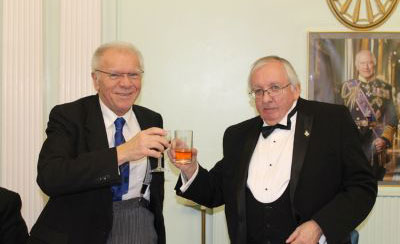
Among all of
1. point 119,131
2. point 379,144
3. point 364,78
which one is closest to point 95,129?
point 119,131

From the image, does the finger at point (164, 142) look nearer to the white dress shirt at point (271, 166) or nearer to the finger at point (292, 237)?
the white dress shirt at point (271, 166)

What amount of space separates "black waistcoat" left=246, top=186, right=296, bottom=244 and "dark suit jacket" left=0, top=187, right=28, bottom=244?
4.21 feet

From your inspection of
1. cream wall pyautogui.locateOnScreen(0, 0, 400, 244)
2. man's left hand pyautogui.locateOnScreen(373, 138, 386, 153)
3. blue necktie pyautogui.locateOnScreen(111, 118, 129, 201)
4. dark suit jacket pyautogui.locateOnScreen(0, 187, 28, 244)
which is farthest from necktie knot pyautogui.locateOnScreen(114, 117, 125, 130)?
man's left hand pyautogui.locateOnScreen(373, 138, 386, 153)

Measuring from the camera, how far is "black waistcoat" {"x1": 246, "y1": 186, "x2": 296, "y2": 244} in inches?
102

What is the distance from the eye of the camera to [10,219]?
2260 millimetres

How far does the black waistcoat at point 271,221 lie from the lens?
102 inches

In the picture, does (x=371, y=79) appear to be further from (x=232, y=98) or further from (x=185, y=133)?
(x=185, y=133)

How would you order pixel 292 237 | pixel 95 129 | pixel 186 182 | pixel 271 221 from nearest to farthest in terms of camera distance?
pixel 292 237
pixel 95 129
pixel 271 221
pixel 186 182

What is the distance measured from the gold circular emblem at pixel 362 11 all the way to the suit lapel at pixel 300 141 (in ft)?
5.73

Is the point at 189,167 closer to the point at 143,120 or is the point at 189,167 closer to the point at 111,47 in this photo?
the point at 143,120

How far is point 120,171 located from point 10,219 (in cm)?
61

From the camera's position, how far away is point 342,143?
8.71 feet

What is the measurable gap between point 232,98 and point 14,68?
6.64ft

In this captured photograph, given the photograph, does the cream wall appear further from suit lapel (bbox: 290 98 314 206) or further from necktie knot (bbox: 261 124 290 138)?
suit lapel (bbox: 290 98 314 206)
